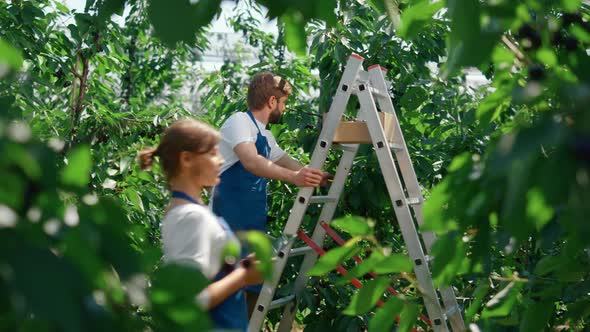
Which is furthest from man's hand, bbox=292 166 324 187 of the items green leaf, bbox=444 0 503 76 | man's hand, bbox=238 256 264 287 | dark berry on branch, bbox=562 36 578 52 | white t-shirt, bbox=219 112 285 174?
green leaf, bbox=444 0 503 76

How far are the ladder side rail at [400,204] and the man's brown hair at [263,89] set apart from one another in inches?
14.5

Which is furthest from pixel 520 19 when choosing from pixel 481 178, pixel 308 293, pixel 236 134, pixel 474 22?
pixel 308 293

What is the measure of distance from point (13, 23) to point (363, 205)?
1982 mm

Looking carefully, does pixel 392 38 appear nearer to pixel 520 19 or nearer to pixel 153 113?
pixel 153 113

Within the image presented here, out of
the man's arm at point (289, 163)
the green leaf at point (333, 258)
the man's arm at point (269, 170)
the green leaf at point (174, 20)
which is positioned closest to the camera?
the green leaf at point (174, 20)

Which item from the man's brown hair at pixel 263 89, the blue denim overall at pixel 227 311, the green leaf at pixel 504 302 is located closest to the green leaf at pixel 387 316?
the green leaf at pixel 504 302

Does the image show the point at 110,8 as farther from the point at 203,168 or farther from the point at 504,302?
the point at 504,302

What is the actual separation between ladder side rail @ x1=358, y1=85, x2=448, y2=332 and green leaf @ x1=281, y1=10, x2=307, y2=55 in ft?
7.50

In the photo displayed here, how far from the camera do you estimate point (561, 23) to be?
5.87ft

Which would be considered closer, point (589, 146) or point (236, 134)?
point (589, 146)

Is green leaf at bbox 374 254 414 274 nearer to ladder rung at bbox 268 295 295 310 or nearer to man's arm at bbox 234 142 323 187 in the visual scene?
man's arm at bbox 234 142 323 187

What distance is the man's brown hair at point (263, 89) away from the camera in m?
3.78

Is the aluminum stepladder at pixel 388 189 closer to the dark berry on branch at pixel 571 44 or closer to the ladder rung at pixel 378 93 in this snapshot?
the ladder rung at pixel 378 93

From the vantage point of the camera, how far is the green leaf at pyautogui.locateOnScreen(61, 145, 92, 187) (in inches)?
32.6
